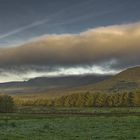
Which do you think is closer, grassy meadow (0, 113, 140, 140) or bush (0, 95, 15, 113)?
grassy meadow (0, 113, 140, 140)

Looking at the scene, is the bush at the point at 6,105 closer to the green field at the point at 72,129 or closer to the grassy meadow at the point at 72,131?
the green field at the point at 72,129

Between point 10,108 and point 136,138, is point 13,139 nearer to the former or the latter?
point 136,138

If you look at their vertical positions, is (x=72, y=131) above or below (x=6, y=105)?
below

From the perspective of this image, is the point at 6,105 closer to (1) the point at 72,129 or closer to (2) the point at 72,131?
(1) the point at 72,129

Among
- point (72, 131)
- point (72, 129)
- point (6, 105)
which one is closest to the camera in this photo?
point (72, 131)

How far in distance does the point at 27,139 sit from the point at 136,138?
1321cm

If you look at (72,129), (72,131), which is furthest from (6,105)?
(72,131)

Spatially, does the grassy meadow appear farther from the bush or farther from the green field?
the bush

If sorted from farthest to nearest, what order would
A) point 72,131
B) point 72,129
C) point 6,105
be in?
point 6,105, point 72,129, point 72,131

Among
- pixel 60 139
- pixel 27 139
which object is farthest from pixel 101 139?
pixel 27 139

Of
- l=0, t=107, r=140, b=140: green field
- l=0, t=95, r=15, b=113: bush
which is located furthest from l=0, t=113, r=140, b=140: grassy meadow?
l=0, t=95, r=15, b=113: bush

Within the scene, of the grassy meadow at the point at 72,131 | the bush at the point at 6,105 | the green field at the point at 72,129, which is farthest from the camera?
the bush at the point at 6,105

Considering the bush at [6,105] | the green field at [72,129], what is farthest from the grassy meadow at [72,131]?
the bush at [6,105]

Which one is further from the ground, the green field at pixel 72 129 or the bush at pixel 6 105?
the bush at pixel 6 105
